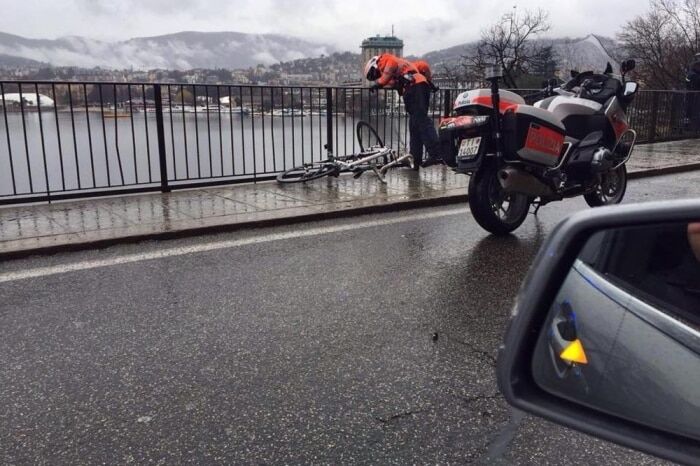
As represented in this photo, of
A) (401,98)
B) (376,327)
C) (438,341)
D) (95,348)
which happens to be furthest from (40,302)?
(401,98)

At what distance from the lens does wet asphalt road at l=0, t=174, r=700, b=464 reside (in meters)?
2.59

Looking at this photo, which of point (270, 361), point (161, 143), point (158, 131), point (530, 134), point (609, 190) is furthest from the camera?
point (161, 143)

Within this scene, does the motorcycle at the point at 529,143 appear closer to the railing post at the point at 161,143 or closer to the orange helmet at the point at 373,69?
the orange helmet at the point at 373,69

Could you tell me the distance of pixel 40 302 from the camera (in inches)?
168

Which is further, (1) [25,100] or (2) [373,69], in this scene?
(2) [373,69]

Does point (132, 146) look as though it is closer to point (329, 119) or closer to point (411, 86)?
point (329, 119)

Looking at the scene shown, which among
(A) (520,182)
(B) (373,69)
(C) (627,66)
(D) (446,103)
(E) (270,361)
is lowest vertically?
(E) (270,361)

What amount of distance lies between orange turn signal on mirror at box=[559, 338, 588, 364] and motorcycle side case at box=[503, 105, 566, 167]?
4.68 m

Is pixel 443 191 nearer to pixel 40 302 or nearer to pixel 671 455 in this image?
pixel 40 302

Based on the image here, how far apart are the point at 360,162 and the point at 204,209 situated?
2.75 metres

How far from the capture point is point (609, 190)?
23.8ft

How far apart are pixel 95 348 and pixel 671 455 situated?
315 cm

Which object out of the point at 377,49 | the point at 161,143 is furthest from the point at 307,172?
the point at 377,49

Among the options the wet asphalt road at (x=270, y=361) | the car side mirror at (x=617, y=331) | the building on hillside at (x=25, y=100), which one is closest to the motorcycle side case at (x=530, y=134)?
the wet asphalt road at (x=270, y=361)
